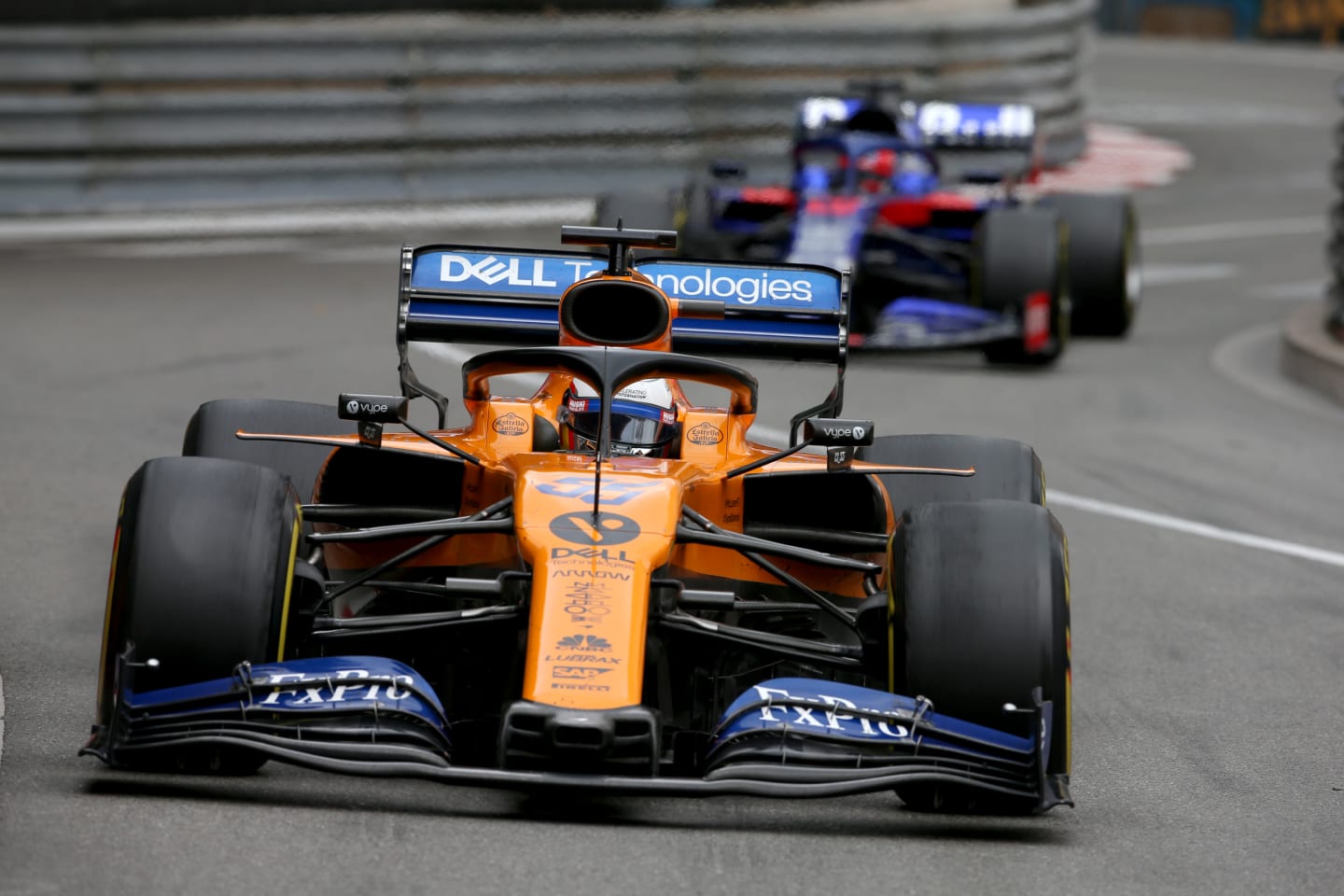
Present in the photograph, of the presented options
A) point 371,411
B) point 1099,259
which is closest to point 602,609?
point 371,411

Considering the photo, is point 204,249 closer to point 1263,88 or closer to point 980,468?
point 980,468

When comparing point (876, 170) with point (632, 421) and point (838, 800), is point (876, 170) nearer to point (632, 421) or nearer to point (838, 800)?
point (632, 421)

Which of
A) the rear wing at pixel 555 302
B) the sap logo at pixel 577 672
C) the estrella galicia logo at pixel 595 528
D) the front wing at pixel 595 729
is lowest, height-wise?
the front wing at pixel 595 729

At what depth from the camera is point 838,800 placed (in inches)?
225

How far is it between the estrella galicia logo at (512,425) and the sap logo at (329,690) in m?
1.41

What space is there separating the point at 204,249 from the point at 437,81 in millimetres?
2719

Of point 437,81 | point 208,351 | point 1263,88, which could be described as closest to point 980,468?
point 208,351

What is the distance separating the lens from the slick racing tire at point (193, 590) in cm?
557

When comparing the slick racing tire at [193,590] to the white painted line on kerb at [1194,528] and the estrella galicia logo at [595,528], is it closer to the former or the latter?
the estrella galicia logo at [595,528]

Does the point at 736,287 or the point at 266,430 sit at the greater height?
the point at 736,287

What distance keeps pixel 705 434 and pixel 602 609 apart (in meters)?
1.27

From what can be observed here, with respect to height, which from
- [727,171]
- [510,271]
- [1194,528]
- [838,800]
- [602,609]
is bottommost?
[1194,528]

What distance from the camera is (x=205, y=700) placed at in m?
5.49

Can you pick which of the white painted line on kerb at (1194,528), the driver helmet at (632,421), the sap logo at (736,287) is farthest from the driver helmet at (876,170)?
the driver helmet at (632,421)
